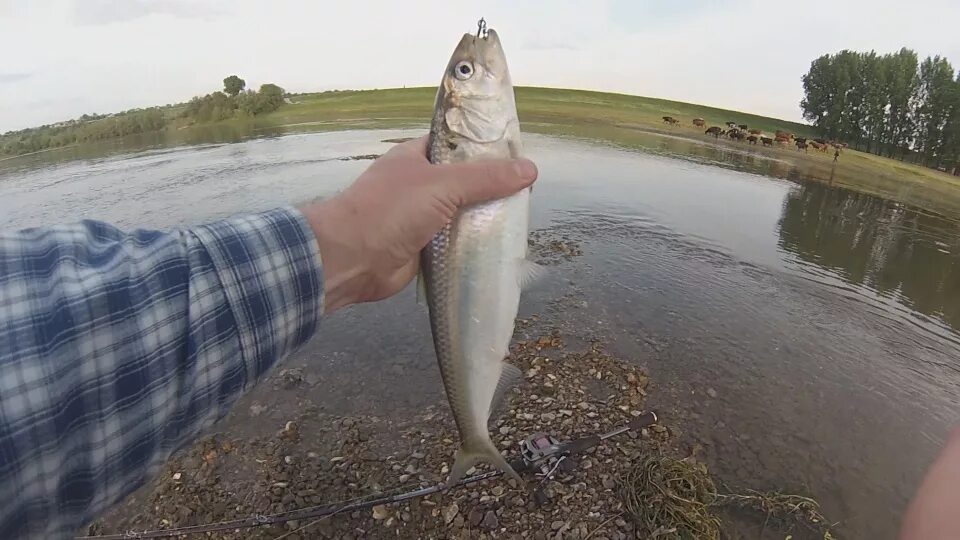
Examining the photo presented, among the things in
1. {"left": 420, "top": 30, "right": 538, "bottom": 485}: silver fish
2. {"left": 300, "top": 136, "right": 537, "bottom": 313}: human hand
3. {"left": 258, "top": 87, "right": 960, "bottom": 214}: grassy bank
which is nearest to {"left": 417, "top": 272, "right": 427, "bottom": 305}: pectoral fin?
{"left": 420, "top": 30, "right": 538, "bottom": 485}: silver fish

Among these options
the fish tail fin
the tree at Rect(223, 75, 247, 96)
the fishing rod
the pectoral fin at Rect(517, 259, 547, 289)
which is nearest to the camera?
the pectoral fin at Rect(517, 259, 547, 289)

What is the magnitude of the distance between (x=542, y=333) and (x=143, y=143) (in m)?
49.7

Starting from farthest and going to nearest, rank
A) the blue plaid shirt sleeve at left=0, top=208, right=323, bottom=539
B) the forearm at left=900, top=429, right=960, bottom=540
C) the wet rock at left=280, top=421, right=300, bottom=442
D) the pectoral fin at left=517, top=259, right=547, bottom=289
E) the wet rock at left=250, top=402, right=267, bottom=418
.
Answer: the wet rock at left=250, top=402, right=267, bottom=418 < the wet rock at left=280, top=421, right=300, bottom=442 < the pectoral fin at left=517, top=259, right=547, bottom=289 < the blue plaid shirt sleeve at left=0, top=208, right=323, bottom=539 < the forearm at left=900, top=429, right=960, bottom=540

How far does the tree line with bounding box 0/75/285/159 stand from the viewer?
2034 inches

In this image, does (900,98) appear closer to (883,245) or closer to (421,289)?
(883,245)

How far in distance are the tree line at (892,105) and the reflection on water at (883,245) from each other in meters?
38.6

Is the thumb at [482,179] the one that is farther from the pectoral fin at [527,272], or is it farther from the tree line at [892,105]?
the tree line at [892,105]

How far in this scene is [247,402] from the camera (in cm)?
726

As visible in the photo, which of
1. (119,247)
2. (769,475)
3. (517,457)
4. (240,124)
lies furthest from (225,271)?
(240,124)

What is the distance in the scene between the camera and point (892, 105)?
56.7 metres

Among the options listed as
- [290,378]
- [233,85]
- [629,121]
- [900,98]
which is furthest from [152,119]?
[900,98]

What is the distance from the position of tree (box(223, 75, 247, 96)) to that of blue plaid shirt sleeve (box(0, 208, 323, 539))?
78585 mm

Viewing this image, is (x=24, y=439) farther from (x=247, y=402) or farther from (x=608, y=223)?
(x=608, y=223)

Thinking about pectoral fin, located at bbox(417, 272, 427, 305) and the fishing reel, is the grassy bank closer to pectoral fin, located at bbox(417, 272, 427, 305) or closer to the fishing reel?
the fishing reel
